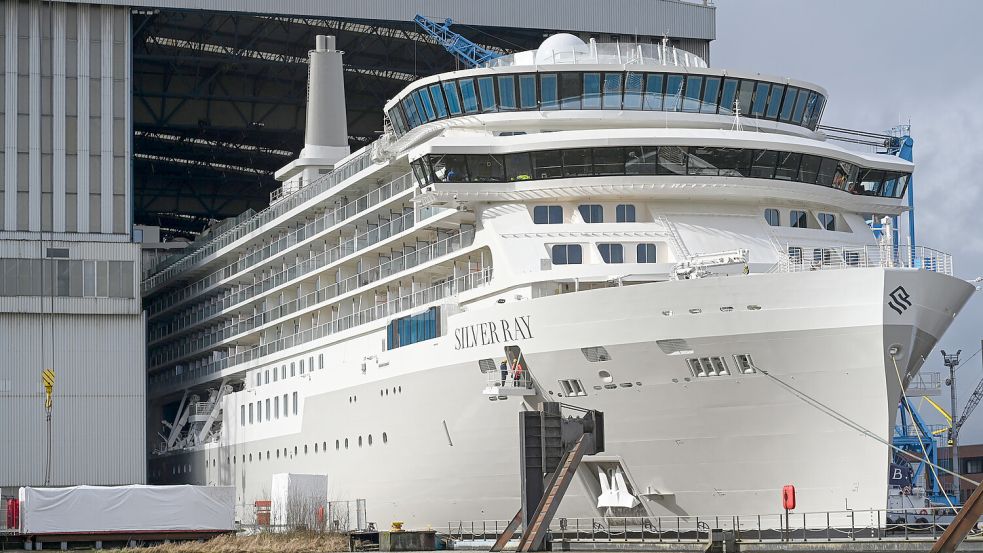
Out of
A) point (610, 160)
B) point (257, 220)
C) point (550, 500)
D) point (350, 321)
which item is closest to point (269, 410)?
point (350, 321)

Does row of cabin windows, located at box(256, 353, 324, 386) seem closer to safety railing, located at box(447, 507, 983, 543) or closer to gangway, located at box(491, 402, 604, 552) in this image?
safety railing, located at box(447, 507, 983, 543)

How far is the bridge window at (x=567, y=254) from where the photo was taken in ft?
108

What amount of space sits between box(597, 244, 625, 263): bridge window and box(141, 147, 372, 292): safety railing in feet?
34.3

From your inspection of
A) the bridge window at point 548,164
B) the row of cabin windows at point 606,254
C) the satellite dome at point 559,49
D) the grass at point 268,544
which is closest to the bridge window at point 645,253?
the row of cabin windows at point 606,254

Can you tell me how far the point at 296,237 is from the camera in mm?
48000

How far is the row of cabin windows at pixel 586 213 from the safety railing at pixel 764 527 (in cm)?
696

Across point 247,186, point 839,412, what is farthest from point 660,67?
point 247,186

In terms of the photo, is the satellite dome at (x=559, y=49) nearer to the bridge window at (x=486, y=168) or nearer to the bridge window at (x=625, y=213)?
the bridge window at (x=486, y=168)

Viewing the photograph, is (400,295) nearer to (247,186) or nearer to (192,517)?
(192,517)

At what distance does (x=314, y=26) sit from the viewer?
60625mm

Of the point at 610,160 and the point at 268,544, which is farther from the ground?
the point at 610,160

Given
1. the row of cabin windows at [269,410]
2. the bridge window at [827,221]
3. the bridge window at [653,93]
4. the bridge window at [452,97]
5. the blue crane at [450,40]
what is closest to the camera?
the bridge window at [827,221]

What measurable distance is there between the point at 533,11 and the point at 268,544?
95.1ft

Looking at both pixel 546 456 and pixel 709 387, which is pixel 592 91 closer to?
pixel 709 387
